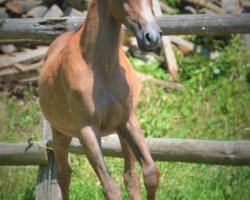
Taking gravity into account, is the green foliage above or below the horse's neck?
below

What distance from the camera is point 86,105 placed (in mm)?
3307

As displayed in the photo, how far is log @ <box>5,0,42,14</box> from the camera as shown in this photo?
8195 mm

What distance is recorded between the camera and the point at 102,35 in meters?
3.33

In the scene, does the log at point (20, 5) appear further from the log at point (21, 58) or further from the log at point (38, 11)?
the log at point (21, 58)

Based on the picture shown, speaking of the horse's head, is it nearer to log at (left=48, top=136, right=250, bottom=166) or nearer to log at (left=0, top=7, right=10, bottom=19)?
log at (left=48, top=136, right=250, bottom=166)

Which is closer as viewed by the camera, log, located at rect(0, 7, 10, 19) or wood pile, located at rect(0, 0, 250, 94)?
wood pile, located at rect(0, 0, 250, 94)

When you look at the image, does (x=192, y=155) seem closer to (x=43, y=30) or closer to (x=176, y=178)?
(x=176, y=178)

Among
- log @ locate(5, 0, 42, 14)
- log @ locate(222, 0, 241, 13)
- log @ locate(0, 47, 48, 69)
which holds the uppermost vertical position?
log @ locate(5, 0, 42, 14)

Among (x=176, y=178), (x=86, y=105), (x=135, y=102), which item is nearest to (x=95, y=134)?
(x=86, y=105)

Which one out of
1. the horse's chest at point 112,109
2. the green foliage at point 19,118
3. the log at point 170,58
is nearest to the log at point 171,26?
the horse's chest at point 112,109

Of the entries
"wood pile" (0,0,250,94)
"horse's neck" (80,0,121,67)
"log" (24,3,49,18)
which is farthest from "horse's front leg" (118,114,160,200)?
"log" (24,3,49,18)

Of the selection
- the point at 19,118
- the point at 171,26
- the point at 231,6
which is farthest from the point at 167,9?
the point at 171,26

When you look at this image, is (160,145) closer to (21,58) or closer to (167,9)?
(21,58)

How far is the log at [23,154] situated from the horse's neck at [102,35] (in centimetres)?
193
